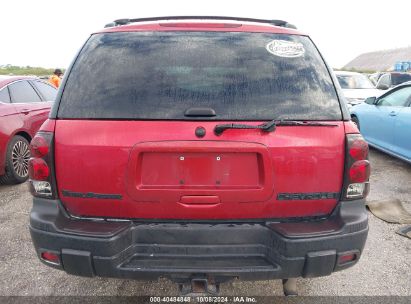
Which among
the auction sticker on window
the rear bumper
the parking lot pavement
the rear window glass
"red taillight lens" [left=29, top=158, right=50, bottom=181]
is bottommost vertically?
the parking lot pavement

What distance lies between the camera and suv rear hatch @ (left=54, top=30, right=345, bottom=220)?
1.88 metres

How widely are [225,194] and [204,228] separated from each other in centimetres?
23

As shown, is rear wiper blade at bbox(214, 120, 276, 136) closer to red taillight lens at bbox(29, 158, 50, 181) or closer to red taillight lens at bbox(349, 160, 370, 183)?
red taillight lens at bbox(349, 160, 370, 183)

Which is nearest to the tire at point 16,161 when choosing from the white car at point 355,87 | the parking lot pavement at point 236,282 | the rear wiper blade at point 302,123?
the parking lot pavement at point 236,282

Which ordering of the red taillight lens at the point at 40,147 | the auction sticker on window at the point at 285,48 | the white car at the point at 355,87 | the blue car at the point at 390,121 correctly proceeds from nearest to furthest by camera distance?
the red taillight lens at the point at 40,147 → the auction sticker on window at the point at 285,48 → the blue car at the point at 390,121 → the white car at the point at 355,87

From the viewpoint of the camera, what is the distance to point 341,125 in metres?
1.97

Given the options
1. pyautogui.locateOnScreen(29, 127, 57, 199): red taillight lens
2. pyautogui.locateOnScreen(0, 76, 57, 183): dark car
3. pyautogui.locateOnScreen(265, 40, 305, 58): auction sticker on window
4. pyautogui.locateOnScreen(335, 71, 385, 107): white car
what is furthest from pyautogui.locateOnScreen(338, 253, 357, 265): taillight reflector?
pyautogui.locateOnScreen(335, 71, 385, 107): white car

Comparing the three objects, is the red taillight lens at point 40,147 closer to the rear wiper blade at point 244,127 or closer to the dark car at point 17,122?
the rear wiper blade at point 244,127

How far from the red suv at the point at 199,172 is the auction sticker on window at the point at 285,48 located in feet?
0.26

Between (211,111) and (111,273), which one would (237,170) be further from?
(111,273)

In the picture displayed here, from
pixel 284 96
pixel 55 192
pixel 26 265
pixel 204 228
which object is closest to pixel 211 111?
pixel 284 96

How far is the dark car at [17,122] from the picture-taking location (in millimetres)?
4867

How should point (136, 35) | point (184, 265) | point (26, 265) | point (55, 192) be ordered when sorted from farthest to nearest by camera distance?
point (26, 265) < point (136, 35) < point (55, 192) < point (184, 265)

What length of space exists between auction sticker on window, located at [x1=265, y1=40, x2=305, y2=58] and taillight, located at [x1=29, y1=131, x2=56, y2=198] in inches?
56.9
